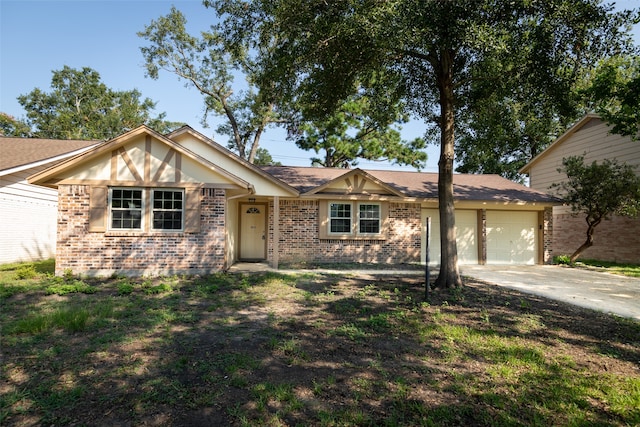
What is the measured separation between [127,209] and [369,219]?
8.56 metres

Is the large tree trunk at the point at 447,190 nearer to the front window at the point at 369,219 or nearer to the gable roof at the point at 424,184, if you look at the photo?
the gable roof at the point at 424,184

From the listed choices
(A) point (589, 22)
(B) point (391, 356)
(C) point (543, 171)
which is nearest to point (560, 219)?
(C) point (543, 171)

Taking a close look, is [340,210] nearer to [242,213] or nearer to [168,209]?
[242,213]

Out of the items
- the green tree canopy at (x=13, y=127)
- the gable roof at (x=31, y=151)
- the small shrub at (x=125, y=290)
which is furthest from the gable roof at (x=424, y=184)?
the green tree canopy at (x=13, y=127)

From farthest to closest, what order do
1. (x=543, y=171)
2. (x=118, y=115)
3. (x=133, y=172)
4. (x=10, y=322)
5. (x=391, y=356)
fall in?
(x=118, y=115) → (x=543, y=171) → (x=133, y=172) → (x=10, y=322) → (x=391, y=356)

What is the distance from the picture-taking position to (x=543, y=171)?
1941cm

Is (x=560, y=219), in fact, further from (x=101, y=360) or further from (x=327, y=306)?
(x=101, y=360)

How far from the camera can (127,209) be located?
978cm

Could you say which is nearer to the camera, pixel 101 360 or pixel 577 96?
pixel 101 360

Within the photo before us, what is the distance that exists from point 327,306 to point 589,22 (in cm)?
821

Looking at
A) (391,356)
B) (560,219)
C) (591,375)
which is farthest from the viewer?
(560,219)

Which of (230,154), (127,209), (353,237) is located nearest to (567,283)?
(353,237)

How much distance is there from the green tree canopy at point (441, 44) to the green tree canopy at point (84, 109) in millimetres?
30893

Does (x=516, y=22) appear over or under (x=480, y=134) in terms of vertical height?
over
